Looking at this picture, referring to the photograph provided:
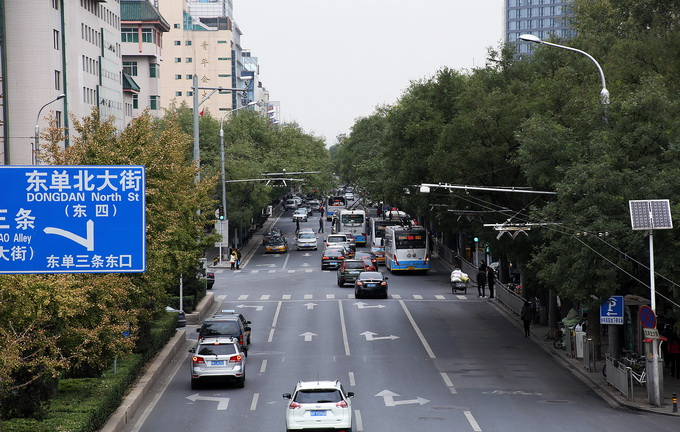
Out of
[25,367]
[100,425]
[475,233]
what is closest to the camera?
[25,367]

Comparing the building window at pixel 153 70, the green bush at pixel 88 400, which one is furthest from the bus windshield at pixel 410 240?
the building window at pixel 153 70

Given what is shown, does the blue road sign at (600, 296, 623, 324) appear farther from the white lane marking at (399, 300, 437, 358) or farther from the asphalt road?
the white lane marking at (399, 300, 437, 358)

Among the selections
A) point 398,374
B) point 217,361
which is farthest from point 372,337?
point 217,361

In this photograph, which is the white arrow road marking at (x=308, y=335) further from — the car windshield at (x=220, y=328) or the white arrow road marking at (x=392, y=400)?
the white arrow road marking at (x=392, y=400)

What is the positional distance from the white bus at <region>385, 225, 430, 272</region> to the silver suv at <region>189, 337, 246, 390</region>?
3974 centimetres

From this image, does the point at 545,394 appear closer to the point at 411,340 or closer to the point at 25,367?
the point at 411,340

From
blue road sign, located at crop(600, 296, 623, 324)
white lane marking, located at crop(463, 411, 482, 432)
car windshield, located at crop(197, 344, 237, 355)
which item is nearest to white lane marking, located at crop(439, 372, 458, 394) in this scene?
white lane marking, located at crop(463, 411, 482, 432)

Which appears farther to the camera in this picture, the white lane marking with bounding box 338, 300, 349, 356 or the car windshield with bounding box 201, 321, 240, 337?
the white lane marking with bounding box 338, 300, 349, 356

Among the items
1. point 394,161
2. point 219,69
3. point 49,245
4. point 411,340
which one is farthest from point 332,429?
point 219,69

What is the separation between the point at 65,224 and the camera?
17844 millimetres

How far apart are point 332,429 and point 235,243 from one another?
66.2m

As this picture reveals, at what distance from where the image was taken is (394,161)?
229ft

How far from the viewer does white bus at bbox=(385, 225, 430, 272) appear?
233 feet

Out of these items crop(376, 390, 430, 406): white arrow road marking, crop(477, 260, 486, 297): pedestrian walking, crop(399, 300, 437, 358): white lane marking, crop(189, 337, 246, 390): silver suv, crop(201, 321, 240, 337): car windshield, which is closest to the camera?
crop(376, 390, 430, 406): white arrow road marking
